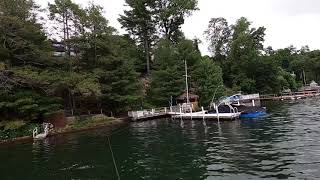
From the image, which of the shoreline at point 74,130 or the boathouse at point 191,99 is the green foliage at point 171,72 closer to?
the boathouse at point 191,99

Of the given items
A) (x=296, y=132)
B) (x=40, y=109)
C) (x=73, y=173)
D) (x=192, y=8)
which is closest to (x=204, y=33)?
(x=192, y=8)

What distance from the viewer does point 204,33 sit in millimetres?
94562

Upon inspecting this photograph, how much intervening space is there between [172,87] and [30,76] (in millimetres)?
24613

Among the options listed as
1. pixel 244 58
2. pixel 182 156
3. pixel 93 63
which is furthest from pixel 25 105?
pixel 244 58

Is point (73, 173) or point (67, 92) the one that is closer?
point (73, 173)

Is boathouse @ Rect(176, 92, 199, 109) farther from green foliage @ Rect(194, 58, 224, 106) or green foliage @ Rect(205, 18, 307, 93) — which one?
green foliage @ Rect(205, 18, 307, 93)

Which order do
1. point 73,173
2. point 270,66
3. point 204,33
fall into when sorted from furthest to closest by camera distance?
point 204,33, point 270,66, point 73,173

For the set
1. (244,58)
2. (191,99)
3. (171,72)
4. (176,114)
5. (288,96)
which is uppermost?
(244,58)

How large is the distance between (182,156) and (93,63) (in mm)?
33118

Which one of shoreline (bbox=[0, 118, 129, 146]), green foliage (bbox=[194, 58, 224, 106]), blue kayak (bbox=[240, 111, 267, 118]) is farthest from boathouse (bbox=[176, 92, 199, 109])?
blue kayak (bbox=[240, 111, 267, 118])

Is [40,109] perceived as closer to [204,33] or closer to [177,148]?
[177,148]

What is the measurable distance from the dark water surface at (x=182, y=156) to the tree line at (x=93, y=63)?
30.2 feet

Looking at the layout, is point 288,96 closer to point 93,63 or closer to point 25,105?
point 93,63

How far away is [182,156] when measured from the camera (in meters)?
22.1
